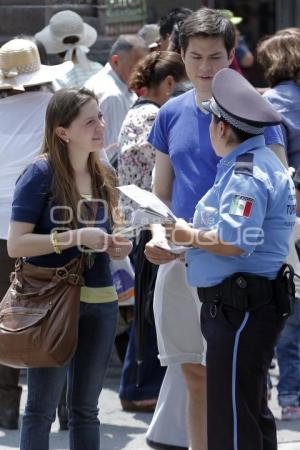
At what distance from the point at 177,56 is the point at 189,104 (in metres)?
1.69

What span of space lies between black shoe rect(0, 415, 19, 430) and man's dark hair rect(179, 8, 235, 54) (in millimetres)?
2195

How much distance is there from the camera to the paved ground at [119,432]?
5.59m

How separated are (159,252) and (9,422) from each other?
1987mm

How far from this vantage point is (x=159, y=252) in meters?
4.21

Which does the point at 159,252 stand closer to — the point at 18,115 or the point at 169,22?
the point at 18,115

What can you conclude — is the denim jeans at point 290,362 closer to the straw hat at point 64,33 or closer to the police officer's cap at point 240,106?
the police officer's cap at point 240,106

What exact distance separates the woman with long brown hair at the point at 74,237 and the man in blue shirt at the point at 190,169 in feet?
1.10

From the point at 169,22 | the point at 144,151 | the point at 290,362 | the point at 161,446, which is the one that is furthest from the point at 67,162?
the point at 169,22

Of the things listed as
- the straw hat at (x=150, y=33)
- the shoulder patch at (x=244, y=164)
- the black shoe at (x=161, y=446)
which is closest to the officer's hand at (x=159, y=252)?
the shoulder patch at (x=244, y=164)

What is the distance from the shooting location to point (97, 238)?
4211 mm

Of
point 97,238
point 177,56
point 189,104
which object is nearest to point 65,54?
point 177,56

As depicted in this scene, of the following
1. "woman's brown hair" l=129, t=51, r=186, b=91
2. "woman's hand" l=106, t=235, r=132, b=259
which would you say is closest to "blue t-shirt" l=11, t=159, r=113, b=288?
"woman's hand" l=106, t=235, r=132, b=259

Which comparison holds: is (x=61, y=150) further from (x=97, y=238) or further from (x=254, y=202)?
(x=254, y=202)

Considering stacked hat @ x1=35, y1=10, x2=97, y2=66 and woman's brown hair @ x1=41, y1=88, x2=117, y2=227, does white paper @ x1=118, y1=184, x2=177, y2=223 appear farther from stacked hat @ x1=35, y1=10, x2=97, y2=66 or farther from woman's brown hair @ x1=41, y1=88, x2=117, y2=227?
stacked hat @ x1=35, y1=10, x2=97, y2=66
